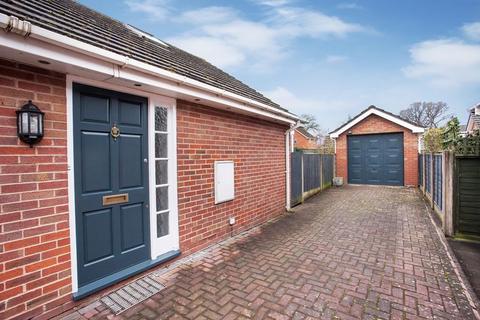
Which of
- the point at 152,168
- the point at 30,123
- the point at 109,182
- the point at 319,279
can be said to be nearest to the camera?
the point at 30,123

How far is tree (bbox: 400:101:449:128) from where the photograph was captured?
32250 millimetres

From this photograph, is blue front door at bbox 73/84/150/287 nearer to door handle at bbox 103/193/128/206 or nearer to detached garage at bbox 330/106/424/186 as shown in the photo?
door handle at bbox 103/193/128/206

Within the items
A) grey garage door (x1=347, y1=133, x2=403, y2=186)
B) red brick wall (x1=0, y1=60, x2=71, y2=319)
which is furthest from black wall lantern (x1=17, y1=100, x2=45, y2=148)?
grey garage door (x1=347, y1=133, x2=403, y2=186)

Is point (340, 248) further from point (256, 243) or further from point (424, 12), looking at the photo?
point (424, 12)

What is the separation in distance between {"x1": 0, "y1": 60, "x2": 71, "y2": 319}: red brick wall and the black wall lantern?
0.05m

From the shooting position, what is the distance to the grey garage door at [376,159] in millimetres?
12633

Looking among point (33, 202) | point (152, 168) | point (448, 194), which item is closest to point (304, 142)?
point (448, 194)

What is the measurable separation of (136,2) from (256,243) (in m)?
7.27

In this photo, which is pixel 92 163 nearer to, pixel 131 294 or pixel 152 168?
pixel 152 168

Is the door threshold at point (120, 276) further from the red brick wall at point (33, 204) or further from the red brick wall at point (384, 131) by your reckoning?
the red brick wall at point (384, 131)

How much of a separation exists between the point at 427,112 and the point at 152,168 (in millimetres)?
41517

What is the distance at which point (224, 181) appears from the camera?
4930mm

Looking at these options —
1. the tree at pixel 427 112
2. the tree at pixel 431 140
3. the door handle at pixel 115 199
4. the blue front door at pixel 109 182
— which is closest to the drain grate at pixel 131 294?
the blue front door at pixel 109 182

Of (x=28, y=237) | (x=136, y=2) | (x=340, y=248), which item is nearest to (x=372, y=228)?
(x=340, y=248)
